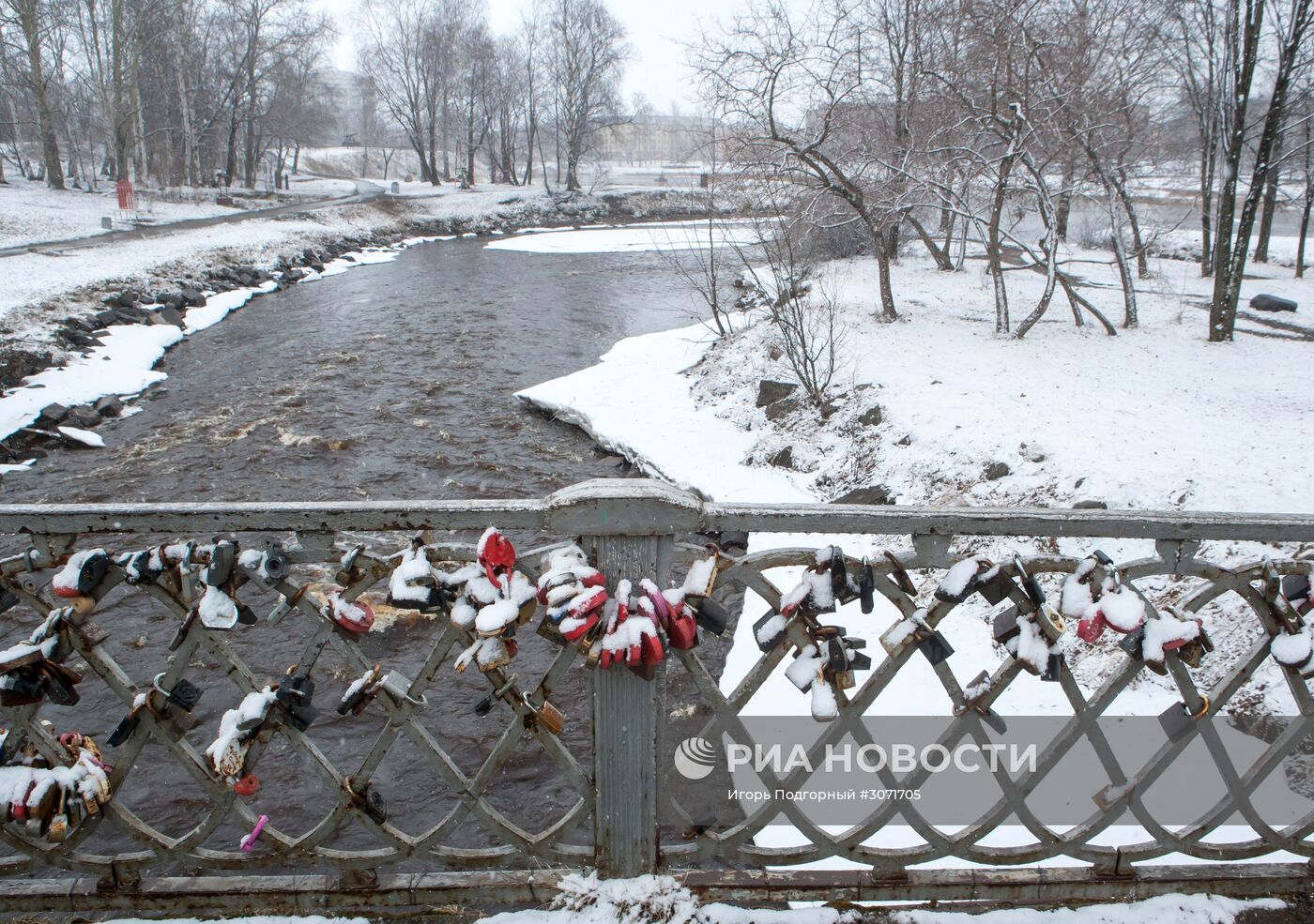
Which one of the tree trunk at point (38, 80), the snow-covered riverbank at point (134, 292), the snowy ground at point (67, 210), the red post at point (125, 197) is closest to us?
the snow-covered riverbank at point (134, 292)

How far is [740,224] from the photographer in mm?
14273

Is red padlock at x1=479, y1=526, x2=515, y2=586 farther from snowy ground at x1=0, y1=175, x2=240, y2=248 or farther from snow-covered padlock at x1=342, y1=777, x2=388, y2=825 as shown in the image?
snowy ground at x1=0, y1=175, x2=240, y2=248

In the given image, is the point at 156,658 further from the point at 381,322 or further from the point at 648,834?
the point at 381,322

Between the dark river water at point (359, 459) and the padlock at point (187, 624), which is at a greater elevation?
the padlock at point (187, 624)

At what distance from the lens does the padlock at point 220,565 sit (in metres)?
2.01

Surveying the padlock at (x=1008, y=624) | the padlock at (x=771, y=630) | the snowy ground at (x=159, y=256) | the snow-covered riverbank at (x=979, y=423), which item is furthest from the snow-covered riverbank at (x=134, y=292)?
the padlock at (x=1008, y=624)

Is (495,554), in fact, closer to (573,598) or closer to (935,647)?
(573,598)

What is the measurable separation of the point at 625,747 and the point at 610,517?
24.8 inches

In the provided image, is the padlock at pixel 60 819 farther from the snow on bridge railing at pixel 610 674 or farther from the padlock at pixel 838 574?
the padlock at pixel 838 574

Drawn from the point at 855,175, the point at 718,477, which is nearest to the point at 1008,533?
the point at 718,477

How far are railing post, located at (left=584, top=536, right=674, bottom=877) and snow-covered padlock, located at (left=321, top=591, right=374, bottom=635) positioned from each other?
0.56 metres

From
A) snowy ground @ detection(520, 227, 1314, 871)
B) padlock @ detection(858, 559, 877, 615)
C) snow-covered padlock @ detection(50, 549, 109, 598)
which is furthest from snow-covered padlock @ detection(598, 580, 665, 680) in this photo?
snowy ground @ detection(520, 227, 1314, 871)

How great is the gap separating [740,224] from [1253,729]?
11.1 metres

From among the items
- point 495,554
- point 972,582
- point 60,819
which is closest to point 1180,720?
point 972,582
